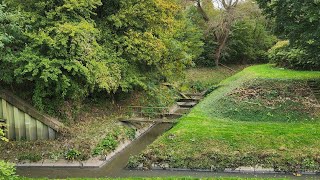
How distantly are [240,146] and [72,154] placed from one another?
7189 millimetres

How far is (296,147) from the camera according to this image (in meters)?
14.3

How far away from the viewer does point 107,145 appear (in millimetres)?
16047

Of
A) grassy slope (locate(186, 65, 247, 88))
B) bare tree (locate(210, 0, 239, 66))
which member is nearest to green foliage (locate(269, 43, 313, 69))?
grassy slope (locate(186, 65, 247, 88))

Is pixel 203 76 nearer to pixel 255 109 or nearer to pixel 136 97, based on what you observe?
pixel 136 97

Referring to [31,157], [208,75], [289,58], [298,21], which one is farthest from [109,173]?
[208,75]

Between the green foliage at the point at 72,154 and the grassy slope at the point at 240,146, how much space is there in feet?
9.39

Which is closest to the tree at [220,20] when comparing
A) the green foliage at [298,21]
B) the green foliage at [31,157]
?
the green foliage at [298,21]

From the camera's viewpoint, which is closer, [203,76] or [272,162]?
[272,162]

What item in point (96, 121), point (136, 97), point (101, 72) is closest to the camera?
point (101, 72)

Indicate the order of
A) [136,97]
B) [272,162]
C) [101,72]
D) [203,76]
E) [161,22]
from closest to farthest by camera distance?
1. [272,162]
2. [101,72]
3. [161,22]
4. [136,97]
5. [203,76]

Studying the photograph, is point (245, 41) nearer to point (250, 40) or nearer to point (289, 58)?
point (250, 40)

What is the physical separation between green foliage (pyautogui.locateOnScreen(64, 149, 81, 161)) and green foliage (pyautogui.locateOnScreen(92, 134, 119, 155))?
73 centimetres

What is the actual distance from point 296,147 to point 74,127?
10085 millimetres

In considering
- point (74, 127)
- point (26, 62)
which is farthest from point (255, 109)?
point (26, 62)
